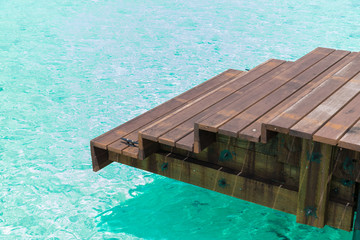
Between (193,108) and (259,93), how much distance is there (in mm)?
601

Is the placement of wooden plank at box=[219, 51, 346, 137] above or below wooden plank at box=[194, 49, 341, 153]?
above

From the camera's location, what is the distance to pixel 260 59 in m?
9.76

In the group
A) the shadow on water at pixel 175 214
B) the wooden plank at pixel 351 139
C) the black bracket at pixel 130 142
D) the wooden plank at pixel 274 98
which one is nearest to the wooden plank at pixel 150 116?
the black bracket at pixel 130 142

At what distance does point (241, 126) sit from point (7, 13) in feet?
38.5

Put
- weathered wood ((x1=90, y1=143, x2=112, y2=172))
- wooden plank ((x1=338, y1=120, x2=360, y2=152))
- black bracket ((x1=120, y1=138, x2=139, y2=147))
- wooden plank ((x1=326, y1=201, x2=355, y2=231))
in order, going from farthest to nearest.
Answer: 1. weathered wood ((x1=90, y1=143, x2=112, y2=172))
2. black bracket ((x1=120, y1=138, x2=139, y2=147))
3. wooden plank ((x1=326, y1=201, x2=355, y2=231))
4. wooden plank ((x1=338, y1=120, x2=360, y2=152))

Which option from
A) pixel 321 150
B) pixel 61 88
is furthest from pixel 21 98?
pixel 321 150

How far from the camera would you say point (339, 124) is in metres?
3.03

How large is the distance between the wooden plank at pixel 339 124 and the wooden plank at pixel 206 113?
0.92 metres

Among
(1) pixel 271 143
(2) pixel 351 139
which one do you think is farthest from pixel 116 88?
(2) pixel 351 139

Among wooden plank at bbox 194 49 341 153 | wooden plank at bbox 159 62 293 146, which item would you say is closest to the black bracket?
wooden plank at bbox 159 62 293 146

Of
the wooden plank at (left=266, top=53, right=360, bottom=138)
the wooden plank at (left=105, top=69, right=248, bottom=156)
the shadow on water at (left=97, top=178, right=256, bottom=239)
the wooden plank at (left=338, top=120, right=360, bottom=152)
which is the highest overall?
the wooden plank at (left=266, top=53, right=360, bottom=138)

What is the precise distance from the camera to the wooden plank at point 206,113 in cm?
372

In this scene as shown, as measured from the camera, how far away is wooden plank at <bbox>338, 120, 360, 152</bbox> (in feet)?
9.10

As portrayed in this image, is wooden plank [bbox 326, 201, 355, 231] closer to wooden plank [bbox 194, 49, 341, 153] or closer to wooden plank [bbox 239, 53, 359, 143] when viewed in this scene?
wooden plank [bbox 239, 53, 359, 143]
